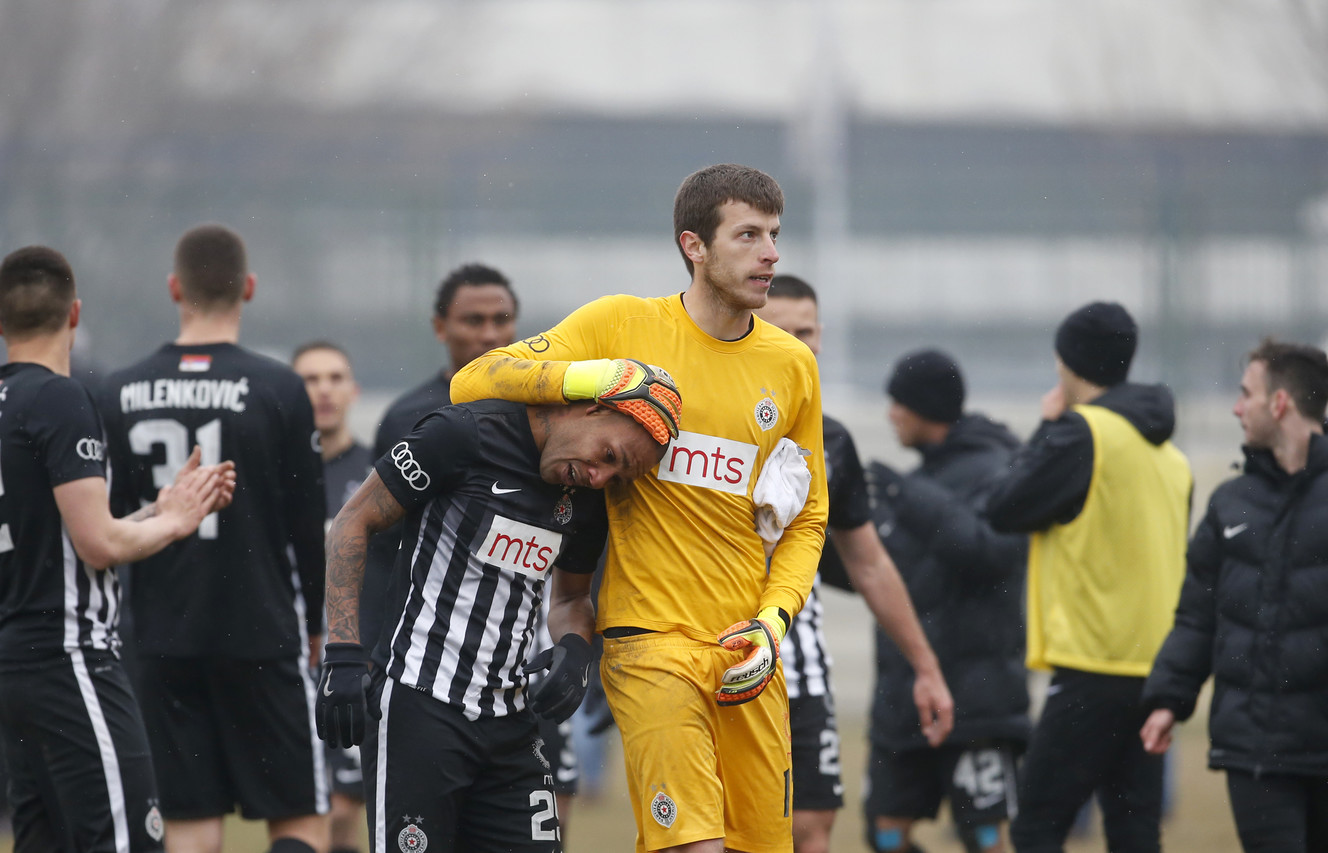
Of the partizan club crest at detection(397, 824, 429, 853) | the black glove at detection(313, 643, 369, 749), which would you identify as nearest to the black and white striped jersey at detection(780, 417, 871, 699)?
the partizan club crest at detection(397, 824, 429, 853)

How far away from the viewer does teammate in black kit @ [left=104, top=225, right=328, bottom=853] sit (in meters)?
4.79

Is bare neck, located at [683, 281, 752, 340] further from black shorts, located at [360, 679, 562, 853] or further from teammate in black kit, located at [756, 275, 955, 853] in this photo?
teammate in black kit, located at [756, 275, 955, 853]

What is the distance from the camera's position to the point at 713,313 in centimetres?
358

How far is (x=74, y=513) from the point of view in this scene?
407 cm

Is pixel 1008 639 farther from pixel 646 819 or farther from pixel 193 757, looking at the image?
pixel 193 757

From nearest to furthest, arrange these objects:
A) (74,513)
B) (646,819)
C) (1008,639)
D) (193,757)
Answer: (646,819), (74,513), (193,757), (1008,639)

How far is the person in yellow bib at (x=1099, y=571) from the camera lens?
16.7 feet

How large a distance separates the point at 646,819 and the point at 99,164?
61.2 feet

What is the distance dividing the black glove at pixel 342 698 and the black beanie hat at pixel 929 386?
3190 millimetres

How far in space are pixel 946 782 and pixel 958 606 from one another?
0.71 metres

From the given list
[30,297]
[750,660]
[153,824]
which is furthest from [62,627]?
[750,660]

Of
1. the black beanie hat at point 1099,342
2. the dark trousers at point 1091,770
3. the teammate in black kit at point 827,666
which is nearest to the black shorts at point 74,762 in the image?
the teammate in black kit at point 827,666

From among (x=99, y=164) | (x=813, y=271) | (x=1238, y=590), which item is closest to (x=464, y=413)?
(x=1238, y=590)

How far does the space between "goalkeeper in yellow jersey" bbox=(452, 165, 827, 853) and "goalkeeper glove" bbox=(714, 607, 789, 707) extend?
1 cm
